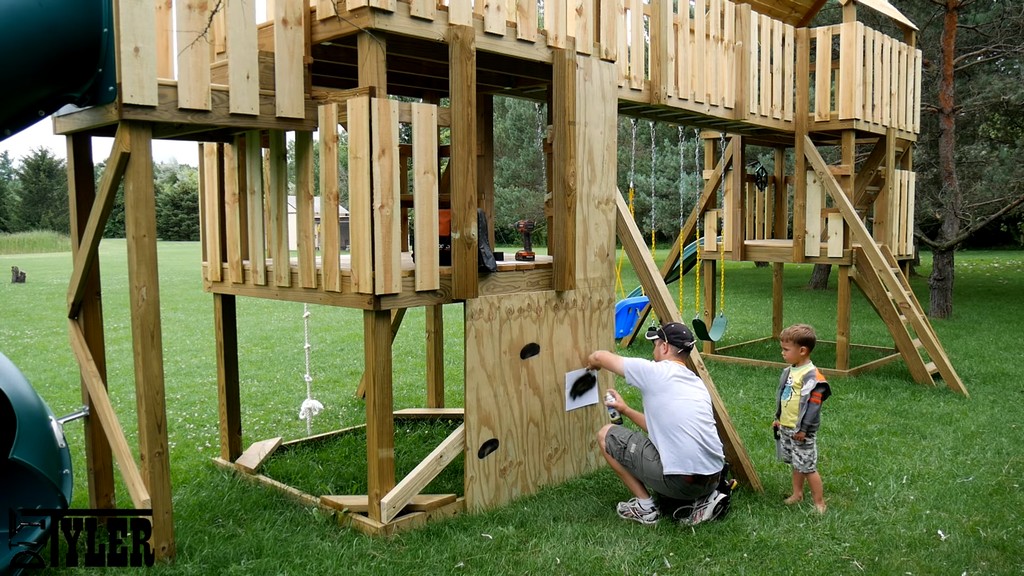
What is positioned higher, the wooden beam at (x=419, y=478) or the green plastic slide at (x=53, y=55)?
the green plastic slide at (x=53, y=55)

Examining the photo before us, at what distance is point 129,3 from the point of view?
4.11 meters

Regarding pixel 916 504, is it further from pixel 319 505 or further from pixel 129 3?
pixel 129 3

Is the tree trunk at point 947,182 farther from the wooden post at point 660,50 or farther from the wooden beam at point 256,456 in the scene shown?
the wooden beam at point 256,456

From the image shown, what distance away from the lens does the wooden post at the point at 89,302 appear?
16.3 feet

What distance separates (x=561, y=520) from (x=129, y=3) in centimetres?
392

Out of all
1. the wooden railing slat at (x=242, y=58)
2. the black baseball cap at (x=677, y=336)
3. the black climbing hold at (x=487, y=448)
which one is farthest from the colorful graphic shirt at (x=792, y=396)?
the wooden railing slat at (x=242, y=58)

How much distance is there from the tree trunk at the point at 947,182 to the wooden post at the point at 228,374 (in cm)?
1304

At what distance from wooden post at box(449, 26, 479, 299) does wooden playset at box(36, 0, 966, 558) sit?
0.01 m

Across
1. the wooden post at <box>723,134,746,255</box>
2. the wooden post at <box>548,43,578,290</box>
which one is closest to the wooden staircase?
the wooden post at <box>723,134,746,255</box>

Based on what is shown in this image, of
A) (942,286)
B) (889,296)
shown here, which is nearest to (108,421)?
(889,296)

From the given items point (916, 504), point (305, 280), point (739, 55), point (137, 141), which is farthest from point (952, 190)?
point (137, 141)

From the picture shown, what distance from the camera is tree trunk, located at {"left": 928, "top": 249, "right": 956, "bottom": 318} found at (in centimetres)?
1520

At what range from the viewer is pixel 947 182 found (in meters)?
15.0

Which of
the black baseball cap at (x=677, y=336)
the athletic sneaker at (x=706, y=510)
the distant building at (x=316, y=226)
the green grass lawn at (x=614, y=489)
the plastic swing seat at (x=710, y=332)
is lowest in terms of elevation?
the green grass lawn at (x=614, y=489)
